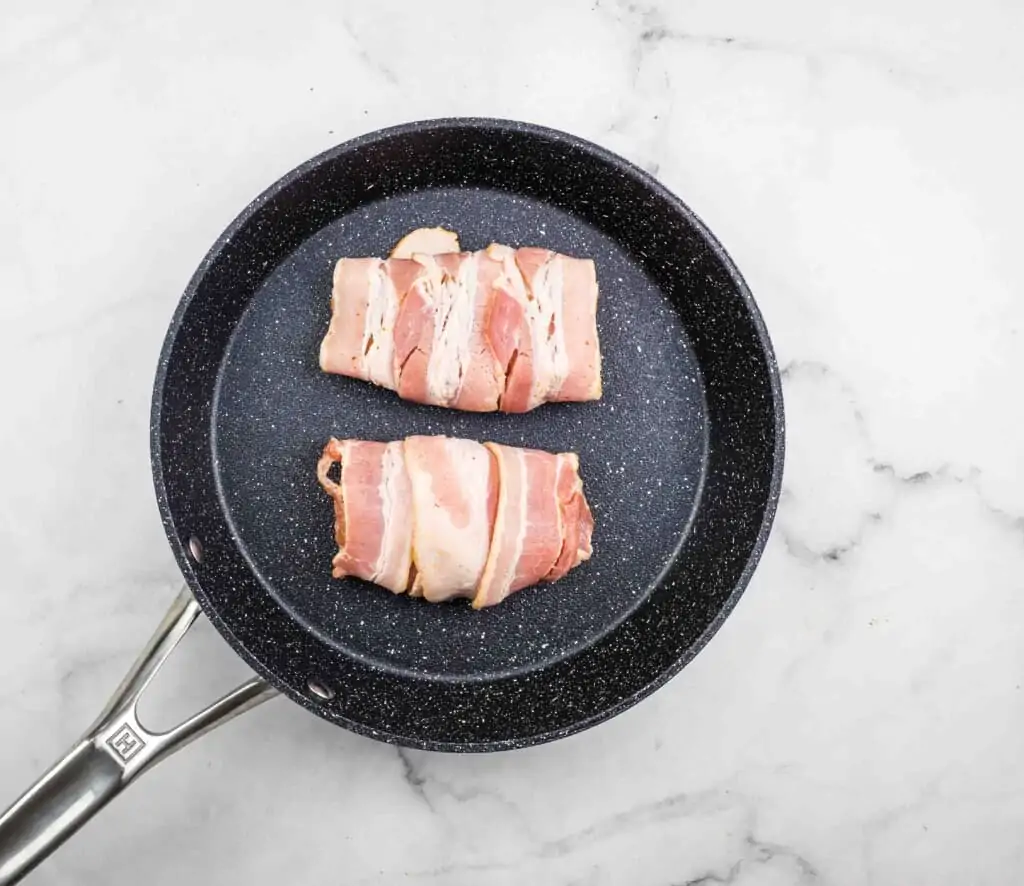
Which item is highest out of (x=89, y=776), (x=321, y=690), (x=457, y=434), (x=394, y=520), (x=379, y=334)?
(x=379, y=334)

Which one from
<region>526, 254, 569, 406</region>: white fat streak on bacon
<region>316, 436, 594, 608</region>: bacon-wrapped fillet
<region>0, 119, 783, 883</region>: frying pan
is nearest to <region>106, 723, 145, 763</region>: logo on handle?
<region>0, 119, 783, 883</region>: frying pan

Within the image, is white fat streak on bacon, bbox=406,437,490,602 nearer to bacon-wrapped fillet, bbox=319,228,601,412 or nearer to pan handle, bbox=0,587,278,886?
bacon-wrapped fillet, bbox=319,228,601,412

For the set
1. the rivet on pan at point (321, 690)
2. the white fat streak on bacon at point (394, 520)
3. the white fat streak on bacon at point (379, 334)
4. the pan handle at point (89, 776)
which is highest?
the white fat streak on bacon at point (379, 334)

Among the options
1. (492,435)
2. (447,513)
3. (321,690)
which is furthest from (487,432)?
(321,690)

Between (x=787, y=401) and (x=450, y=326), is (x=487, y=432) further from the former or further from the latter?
(x=787, y=401)

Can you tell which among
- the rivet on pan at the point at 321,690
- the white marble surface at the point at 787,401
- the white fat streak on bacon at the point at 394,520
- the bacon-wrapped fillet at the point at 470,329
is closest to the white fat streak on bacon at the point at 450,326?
the bacon-wrapped fillet at the point at 470,329

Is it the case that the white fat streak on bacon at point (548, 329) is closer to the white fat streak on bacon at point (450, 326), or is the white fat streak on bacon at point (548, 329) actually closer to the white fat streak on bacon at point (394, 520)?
the white fat streak on bacon at point (450, 326)
